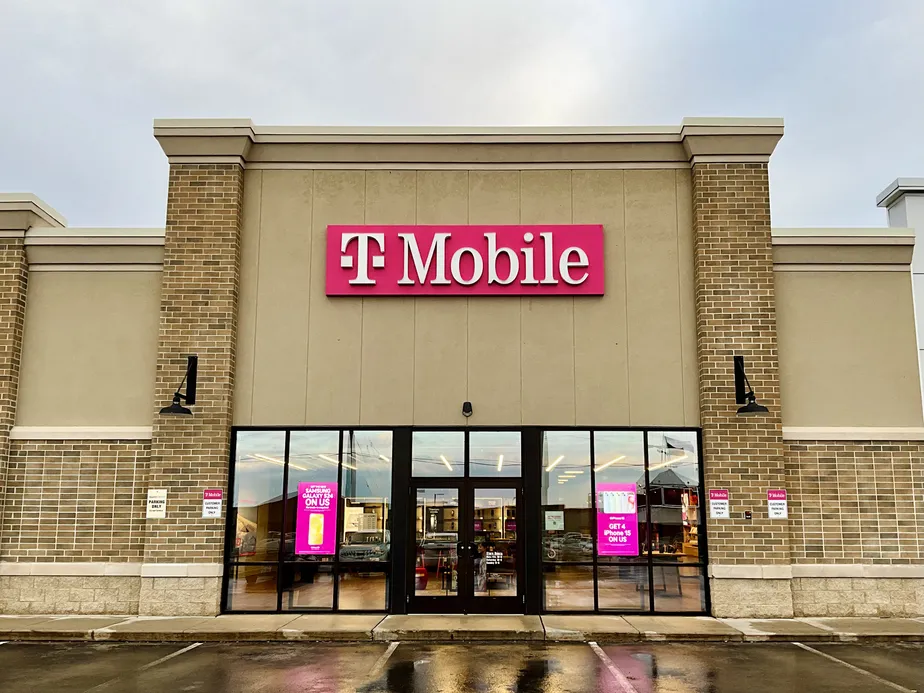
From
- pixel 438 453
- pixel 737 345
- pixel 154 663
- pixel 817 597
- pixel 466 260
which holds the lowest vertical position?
pixel 154 663

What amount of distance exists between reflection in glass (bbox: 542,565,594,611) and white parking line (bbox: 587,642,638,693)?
193 centimetres

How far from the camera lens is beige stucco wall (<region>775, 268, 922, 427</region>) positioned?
14.6 m

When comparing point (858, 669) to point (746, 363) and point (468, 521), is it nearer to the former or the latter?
point (746, 363)

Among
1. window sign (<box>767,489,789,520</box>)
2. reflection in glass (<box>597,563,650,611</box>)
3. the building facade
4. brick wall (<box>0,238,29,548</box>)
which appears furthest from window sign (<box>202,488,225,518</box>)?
window sign (<box>767,489,789,520</box>)

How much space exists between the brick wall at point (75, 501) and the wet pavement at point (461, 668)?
2.41 meters

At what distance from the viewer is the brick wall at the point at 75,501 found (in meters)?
14.4

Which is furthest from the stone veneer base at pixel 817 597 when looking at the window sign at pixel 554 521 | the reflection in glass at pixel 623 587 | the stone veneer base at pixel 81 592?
the stone veneer base at pixel 81 592

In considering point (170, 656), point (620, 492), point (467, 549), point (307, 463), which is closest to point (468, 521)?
A: point (467, 549)

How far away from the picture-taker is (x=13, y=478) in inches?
582

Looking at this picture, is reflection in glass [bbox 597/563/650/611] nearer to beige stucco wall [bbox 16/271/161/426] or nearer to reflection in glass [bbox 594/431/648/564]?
reflection in glass [bbox 594/431/648/564]

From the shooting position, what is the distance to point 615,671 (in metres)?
10.3

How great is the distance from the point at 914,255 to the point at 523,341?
27.3 ft

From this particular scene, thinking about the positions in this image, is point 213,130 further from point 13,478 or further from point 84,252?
Answer: point 13,478

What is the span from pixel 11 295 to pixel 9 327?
2.00ft
